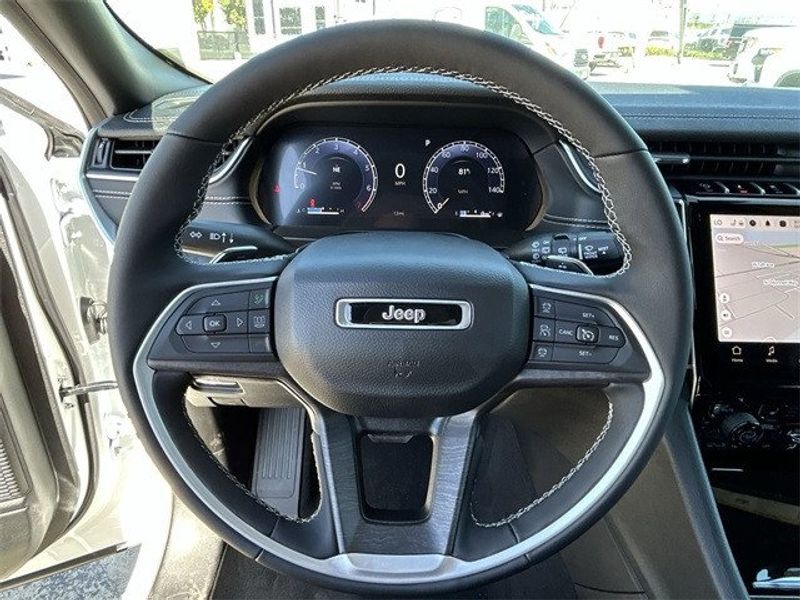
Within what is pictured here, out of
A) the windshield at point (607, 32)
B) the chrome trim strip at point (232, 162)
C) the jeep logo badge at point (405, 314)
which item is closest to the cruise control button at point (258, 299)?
the jeep logo badge at point (405, 314)

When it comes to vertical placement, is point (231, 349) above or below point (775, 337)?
above

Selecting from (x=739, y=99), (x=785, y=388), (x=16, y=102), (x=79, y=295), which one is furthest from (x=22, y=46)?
(x=785, y=388)

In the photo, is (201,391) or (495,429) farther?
→ (495,429)

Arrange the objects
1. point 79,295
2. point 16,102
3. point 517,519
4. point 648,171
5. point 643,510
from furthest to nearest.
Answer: point 79,295
point 16,102
point 643,510
point 517,519
point 648,171

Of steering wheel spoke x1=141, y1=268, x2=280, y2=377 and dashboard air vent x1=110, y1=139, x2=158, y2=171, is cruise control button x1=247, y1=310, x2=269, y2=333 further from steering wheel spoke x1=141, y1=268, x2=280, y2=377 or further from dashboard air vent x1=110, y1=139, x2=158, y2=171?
dashboard air vent x1=110, y1=139, x2=158, y2=171

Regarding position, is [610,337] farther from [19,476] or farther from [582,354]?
[19,476]

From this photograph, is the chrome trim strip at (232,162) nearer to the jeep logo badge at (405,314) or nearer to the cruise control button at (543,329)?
the jeep logo badge at (405,314)

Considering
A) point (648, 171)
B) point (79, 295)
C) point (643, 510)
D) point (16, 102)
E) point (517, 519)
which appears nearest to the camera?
point (648, 171)

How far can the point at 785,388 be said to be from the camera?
1.26 metres

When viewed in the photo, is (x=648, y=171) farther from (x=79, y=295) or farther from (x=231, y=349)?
(x=79, y=295)

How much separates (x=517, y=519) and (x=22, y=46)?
116 cm

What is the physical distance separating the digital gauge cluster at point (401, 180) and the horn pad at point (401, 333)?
0.46 meters

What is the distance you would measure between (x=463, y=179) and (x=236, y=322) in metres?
0.61

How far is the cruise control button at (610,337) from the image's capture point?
0.84m
